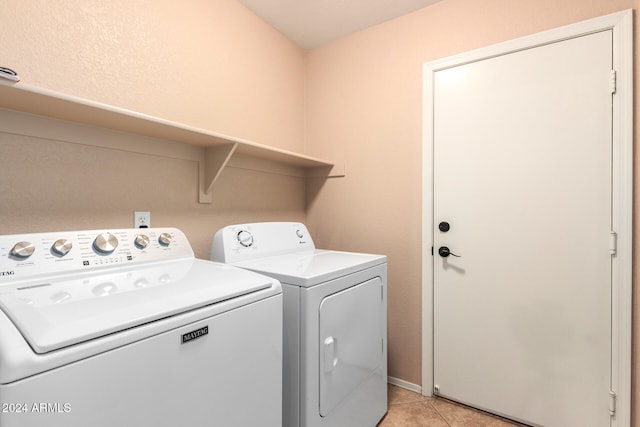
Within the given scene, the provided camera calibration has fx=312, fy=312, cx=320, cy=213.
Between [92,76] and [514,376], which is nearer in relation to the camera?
[92,76]

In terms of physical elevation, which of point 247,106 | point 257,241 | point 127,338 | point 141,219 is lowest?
point 127,338

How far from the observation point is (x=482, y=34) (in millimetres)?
1815

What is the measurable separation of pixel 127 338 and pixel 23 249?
0.65m

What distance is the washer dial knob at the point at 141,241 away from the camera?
130cm

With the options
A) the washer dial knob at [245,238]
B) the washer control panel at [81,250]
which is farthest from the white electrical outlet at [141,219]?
the washer dial knob at [245,238]

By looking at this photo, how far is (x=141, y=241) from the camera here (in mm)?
1310

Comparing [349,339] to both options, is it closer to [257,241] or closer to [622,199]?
[257,241]

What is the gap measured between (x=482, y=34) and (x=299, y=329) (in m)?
→ 1.91

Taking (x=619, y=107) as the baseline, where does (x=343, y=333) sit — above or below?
below

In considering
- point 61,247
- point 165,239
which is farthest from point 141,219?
point 61,247

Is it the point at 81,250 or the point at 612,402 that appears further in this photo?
the point at 612,402

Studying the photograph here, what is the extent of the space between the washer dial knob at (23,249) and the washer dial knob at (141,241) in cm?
32

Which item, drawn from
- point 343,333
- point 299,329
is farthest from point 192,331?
point 343,333

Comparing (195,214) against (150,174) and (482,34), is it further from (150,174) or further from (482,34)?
(482,34)
